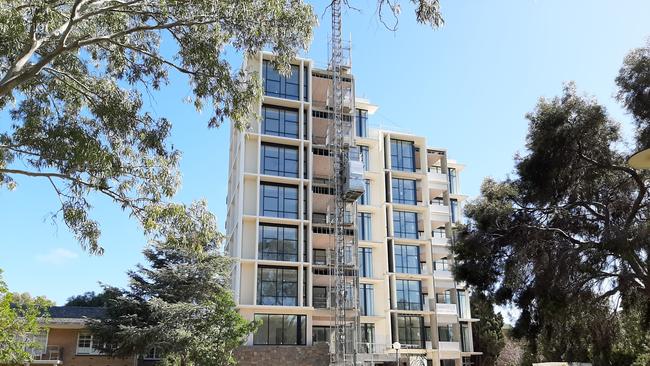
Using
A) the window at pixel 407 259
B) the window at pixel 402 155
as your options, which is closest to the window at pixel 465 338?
the window at pixel 407 259

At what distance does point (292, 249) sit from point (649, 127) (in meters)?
23.4

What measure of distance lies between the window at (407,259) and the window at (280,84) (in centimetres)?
1400

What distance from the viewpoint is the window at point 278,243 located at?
120 feet

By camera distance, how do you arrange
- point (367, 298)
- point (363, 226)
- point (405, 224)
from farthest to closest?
point (405, 224) → point (363, 226) → point (367, 298)

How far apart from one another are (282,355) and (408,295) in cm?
1302

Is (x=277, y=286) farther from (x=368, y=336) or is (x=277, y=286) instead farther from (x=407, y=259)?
(x=407, y=259)

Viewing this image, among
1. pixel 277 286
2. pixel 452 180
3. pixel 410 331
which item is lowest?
pixel 410 331

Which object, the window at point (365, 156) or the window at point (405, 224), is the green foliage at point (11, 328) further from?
the window at point (405, 224)

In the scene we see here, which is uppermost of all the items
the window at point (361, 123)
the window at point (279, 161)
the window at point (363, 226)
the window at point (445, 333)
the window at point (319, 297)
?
the window at point (361, 123)

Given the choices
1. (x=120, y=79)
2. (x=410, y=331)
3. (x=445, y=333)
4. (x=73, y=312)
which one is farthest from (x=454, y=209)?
(x=120, y=79)

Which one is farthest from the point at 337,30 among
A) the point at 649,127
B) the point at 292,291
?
the point at 649,127

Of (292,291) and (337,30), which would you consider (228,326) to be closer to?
(292,291)

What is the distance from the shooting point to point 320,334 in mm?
39094

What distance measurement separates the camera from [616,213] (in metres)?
19.5
